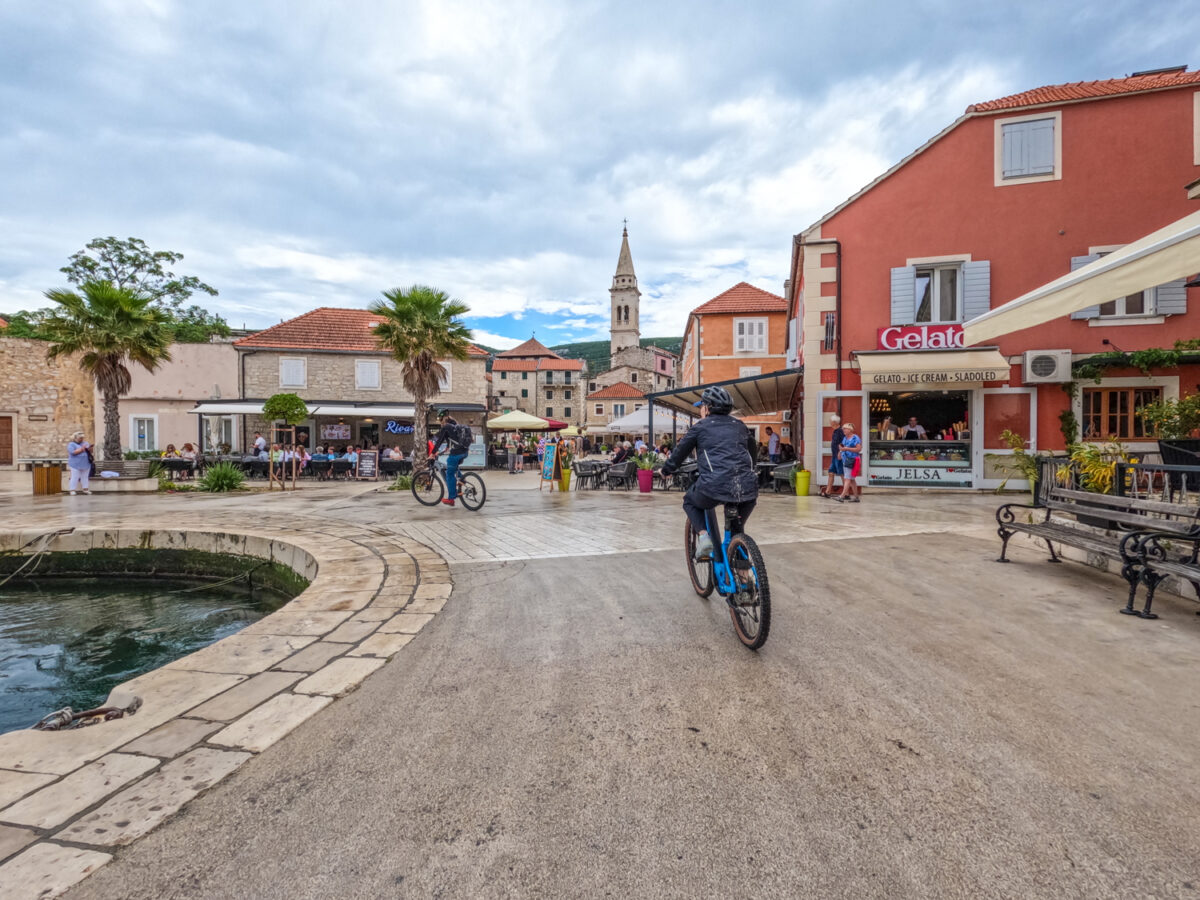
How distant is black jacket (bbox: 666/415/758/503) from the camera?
12.4 feet

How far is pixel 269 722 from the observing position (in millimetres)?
2600

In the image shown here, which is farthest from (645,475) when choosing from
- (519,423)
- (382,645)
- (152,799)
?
(152,799)

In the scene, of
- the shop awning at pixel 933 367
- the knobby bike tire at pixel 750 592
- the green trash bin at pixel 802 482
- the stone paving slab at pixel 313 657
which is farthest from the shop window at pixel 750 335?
the stone paving slab at pixel 313 657

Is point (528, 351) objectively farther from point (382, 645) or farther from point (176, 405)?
point (382, 645)

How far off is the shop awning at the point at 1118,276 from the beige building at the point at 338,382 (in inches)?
846

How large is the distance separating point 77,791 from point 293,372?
2623cm

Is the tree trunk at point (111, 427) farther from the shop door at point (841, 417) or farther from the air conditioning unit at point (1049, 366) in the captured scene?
the air conditioning unit at point (1049, 366)

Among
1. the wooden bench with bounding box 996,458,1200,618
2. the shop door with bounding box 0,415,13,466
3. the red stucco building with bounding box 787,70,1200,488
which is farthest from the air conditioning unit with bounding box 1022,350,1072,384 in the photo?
the shop door with bounding box 0,415,13,466

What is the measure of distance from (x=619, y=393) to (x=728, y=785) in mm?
71605

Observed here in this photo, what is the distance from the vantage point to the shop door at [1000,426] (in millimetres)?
12430

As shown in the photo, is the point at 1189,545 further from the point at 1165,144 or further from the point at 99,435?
the point at 99,435

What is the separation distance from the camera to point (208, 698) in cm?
283

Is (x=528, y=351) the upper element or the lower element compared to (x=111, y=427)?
upper

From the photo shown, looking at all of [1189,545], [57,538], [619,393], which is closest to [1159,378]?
[1189,545]
